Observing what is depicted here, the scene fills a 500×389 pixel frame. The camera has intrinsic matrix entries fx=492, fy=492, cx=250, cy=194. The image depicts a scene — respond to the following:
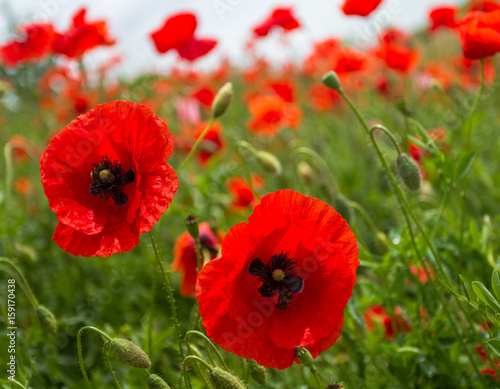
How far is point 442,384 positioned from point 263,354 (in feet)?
2.77

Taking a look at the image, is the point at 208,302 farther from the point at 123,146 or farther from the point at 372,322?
the point at 372,322

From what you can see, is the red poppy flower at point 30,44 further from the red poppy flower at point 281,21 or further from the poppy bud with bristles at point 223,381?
the poppy bud with bristles at point 223,381

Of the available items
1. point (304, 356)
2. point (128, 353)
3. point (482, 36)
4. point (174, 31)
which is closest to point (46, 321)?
point (128, 353)

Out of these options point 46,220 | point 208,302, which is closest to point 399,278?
point 208,302

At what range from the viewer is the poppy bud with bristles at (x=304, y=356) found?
3.58 feet

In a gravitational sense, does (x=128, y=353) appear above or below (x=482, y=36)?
below

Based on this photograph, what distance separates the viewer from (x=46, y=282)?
3068 millimetres

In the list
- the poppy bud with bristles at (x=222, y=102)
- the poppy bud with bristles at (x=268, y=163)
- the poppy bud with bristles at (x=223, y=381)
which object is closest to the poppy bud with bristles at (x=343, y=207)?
the poppy bud with bristles at (x=268, y=163)

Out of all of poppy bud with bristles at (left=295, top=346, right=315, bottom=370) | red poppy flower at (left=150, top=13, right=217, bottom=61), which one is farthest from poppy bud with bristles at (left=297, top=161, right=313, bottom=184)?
poppy bud with bristles at (left=295, top=346, right=315, bottom=370)

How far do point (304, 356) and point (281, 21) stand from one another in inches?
131

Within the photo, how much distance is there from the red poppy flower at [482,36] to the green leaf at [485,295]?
0.95 meters

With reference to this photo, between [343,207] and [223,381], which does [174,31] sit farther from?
[223,381]

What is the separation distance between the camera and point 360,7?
8.41ft

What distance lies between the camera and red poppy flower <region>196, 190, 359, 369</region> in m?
1.15
